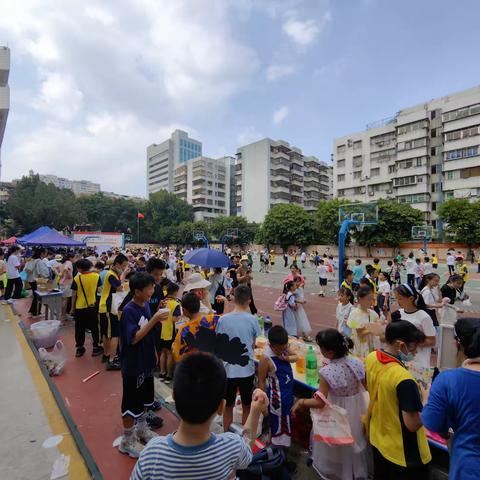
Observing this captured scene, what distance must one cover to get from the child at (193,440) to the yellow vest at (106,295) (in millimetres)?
4038

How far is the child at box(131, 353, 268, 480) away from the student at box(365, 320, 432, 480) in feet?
4.03

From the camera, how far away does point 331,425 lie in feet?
7.35

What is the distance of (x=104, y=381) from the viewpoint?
14.8ft

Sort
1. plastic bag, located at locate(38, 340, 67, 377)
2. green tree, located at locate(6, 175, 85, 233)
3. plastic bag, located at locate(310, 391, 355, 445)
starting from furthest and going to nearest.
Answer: green tree, located at locate(6, 175, 85, 233)
plastic bag, located at locate(38, 340, 67, 377)
plastic bag, located at locate(310, 391, 355, 445)

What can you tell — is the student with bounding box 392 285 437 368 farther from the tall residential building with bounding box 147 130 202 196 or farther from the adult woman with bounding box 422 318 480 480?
the tall residential building with bounding box 147 130 202 196

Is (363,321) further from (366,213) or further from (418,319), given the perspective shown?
(366,213)

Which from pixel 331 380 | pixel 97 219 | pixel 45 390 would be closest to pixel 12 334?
pixel 45 390

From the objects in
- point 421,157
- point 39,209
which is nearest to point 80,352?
point 39,209

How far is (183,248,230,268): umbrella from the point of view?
6.29 meters

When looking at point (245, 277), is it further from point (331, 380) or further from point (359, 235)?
point (359, 235)

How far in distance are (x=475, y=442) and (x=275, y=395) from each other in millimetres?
1580

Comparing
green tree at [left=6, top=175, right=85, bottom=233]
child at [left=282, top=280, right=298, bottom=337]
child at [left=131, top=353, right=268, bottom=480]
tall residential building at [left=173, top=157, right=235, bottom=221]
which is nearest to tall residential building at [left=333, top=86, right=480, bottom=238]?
tall residential building at [left=173, top=157, right=235, bottom=221]

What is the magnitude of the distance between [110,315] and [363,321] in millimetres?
3824

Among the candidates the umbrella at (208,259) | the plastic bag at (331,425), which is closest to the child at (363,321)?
the plastic bag at (331,425)
